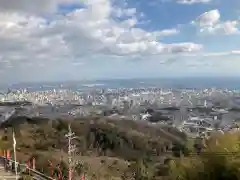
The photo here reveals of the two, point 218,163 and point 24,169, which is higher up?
point 218,163

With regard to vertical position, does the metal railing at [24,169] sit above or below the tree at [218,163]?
below

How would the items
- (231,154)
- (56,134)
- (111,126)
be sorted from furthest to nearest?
(111,126) → (56,134) → (231,154)

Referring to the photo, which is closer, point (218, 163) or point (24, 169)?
point (218, 163)

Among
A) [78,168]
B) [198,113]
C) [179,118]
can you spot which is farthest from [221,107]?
[78,168]

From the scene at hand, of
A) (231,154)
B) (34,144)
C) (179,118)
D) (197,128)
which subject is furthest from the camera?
(179,118)

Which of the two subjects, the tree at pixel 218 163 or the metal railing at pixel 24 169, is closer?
the tree at pixel 218 163

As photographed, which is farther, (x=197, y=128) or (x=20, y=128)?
(x=197, y=128)

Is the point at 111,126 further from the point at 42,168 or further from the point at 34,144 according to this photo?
the point at 42,168

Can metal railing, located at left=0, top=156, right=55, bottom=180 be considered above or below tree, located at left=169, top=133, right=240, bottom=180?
below

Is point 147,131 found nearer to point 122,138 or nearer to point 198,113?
point 122,138

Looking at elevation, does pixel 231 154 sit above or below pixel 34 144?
above

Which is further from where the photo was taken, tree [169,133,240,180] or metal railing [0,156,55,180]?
metal railing [0,156,55,180]
